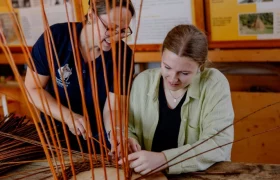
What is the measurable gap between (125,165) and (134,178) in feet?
0.87

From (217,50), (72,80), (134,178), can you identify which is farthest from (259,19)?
(134,178)

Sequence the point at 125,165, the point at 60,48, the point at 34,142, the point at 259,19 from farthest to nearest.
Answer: the point at 259,19 < the point at 60,48 < the point at 34,142 < the point at 125,165

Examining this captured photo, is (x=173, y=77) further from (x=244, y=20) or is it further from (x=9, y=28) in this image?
(x=9, y=28)

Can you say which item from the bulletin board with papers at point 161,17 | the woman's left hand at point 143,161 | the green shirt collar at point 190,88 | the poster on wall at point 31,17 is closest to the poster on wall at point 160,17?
the bulletin board with papers at point 161,17

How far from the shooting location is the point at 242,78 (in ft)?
8.19

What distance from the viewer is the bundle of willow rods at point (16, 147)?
1245 mm

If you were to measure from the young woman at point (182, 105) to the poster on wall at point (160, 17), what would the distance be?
0.87 meters

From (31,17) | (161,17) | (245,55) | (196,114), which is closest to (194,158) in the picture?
(196,114)

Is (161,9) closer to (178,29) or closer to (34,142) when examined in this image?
(178,29)

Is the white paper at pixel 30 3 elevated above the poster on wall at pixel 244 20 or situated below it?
above

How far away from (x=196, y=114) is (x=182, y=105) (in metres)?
0.07

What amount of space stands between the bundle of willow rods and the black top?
0.48 meters

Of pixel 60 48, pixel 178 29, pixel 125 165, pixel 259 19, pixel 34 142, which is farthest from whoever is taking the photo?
pixel 259 19

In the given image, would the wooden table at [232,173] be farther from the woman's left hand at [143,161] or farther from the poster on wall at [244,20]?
the poster on wall at [244,20]
